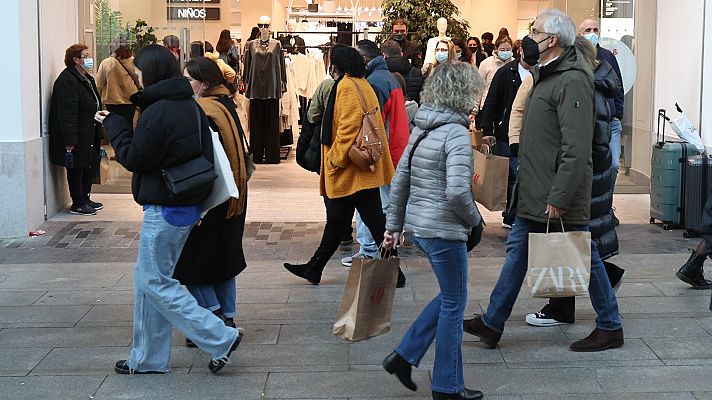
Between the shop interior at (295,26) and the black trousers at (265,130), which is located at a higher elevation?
the shop interior at (295,26)

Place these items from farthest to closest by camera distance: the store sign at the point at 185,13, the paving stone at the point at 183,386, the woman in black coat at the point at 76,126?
the store sign at the point at 185,13, the woman in black coat at the point at 76,126, the paving stone at the point at 183,386

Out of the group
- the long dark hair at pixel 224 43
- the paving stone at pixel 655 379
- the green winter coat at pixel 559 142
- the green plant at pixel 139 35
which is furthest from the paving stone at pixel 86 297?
the long dark hair at pixel 224 43

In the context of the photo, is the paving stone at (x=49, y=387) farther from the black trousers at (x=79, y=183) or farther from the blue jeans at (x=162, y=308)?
the black trousers at (x=79, y=183)

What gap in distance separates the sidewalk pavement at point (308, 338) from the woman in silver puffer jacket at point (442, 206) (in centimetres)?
35

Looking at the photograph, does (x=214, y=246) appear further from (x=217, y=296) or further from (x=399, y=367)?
(x=399, y=367)

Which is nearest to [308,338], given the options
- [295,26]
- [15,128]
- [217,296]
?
[217,296]

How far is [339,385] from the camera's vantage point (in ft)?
19.2

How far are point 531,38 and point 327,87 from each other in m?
2.83

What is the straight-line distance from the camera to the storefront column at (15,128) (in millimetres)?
10156

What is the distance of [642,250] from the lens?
959 centimetres

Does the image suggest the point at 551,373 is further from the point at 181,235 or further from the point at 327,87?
the point at 327,87

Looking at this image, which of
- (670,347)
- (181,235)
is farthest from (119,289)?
(670,347)

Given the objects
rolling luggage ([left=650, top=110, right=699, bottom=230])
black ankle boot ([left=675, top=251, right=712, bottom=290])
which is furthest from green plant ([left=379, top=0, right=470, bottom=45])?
black ankle boot ([left=675, top=251, right=712, bottom=290])

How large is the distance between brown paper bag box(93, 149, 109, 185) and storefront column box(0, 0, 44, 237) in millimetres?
1383
